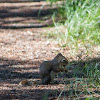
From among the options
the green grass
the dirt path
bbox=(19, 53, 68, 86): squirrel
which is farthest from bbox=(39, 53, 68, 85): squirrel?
the green grass

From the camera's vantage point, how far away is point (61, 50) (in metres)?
6.14

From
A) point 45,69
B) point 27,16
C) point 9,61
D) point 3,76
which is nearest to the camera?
point 45,69

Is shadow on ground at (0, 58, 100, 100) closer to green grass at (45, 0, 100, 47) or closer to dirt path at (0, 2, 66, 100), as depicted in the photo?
dirt path at (0, 2, 66, 100)

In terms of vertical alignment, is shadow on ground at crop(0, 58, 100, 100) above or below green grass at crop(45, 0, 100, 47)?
below

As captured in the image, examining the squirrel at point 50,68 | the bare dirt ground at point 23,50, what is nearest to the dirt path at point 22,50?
the bare dirt ground at point 23,50

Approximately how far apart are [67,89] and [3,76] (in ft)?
4.70

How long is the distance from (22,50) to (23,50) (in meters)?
0.02

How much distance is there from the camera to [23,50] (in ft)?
→ 20.6

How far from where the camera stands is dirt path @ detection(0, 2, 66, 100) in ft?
12.4

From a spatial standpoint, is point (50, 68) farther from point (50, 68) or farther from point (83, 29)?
point (83, 29)

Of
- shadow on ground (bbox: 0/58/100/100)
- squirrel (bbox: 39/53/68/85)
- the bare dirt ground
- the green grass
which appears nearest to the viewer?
shadow on ground (bbox: 0/58/100/100)

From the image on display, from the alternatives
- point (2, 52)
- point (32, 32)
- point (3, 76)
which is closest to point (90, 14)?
point (32, 32)

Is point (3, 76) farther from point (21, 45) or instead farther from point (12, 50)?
point (21, 45)

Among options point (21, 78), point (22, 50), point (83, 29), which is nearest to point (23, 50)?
point (22, 50)
